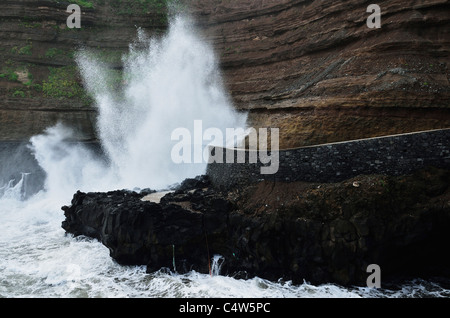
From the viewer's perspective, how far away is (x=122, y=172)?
17.8 m

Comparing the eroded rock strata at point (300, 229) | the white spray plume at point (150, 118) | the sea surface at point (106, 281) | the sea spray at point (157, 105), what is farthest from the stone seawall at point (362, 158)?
the sea spray at point (157, 105)

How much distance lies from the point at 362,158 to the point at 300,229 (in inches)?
110

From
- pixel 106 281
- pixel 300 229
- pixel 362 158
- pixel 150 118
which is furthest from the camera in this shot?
pixel 150 118

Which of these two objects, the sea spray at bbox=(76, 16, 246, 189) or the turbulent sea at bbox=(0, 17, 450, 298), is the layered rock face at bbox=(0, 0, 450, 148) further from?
the turbulent sea at bbox=(0, 17, 450, 298)

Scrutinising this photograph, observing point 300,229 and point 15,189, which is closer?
point 300,229

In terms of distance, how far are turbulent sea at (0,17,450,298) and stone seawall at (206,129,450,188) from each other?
10.5 feet

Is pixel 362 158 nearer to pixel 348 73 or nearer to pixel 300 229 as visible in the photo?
pixel 300 229

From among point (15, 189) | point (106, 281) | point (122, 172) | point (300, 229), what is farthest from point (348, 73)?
point (15, 189)

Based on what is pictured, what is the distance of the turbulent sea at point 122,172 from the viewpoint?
30.1 feet

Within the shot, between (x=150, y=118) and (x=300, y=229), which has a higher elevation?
(x=150, y=118)

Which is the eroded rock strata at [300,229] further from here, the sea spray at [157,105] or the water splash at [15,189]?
the water splash at [15,189]

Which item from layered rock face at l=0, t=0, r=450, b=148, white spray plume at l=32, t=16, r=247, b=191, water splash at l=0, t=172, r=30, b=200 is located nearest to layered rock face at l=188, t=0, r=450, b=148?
layered rock face at l=0, t=0, r=450, b=148

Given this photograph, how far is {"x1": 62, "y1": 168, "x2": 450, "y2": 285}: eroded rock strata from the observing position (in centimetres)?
859

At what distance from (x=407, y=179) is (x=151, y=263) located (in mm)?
8016
